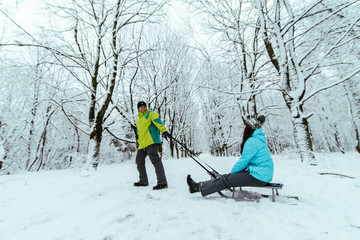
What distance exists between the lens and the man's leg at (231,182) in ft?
7.55

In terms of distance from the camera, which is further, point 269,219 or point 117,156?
point 117,156

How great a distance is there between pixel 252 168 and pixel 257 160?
14 centimetres

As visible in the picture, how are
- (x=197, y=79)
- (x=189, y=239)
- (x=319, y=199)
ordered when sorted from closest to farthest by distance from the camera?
1. (x=189, y=239)
2. (x=319, y=199)
3. (x=197, y=79)

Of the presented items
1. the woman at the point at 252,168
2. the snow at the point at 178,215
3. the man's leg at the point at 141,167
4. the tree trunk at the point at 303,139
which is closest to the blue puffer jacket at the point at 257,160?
the woman at the point at 252,168

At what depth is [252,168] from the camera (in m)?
2.30

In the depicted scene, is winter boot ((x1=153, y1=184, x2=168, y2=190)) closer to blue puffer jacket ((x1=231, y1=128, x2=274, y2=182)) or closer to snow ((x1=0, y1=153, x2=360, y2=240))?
snow ((x1=0, y1=153, x2=360, y2=240))

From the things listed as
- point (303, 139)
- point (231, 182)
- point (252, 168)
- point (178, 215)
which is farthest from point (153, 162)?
point (303, 139)

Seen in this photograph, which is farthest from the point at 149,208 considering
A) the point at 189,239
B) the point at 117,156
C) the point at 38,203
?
the point at 117,156

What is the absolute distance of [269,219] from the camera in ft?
5.78

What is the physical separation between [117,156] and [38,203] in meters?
26.7

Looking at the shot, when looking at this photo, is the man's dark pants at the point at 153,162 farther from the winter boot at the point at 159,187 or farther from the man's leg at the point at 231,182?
the man's leg at the point at 231,182

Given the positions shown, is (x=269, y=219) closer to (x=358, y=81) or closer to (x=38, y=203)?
(x=38, y=203)

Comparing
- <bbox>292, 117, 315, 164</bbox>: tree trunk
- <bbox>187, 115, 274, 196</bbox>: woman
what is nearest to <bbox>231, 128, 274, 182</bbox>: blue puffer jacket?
<bbox>187, 115, 274, 196</bbox>: woman

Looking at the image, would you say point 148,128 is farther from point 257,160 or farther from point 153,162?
point 257,160
